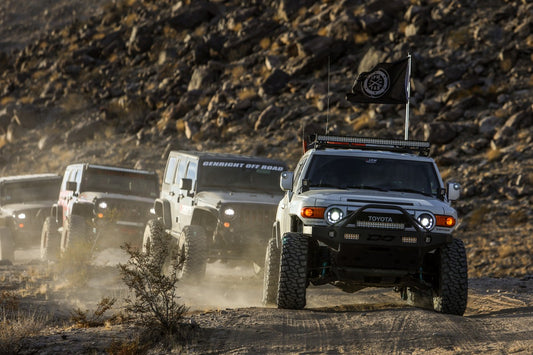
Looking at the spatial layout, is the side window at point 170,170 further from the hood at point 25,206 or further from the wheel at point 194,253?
the hood at point 25,206

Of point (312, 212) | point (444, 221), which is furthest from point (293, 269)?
point (444, 221)

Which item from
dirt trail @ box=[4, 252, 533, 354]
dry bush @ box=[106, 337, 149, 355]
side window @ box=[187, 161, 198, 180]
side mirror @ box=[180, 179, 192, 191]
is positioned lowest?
dry bush @ box=[106, 337, 149, 355]

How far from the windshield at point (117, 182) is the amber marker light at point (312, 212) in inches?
406

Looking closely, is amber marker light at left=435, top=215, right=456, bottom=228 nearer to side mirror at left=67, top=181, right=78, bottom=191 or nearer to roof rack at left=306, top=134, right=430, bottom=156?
roof rack at left=306, top=134, right=430, bottom=156

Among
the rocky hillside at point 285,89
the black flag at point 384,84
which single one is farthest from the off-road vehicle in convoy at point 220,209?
the rocky hillside at point 285,89

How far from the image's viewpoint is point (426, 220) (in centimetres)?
933

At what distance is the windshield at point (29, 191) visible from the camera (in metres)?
21.5

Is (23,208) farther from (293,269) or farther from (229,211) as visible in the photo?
(293,269)

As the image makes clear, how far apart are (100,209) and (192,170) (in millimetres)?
3664

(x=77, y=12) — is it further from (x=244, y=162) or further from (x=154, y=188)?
(x=244, y=162)

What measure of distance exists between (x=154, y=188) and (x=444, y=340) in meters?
12.5

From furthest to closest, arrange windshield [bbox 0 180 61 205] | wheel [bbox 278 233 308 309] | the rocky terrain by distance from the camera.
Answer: windshield [bbox 0 180 61 205] < wheel [bbox 278 233 308 309] < the rocky terrain

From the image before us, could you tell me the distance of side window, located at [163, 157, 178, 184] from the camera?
16.8m

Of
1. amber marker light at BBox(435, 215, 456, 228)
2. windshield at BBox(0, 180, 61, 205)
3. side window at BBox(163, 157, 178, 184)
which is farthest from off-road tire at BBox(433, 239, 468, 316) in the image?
windshield at BBox(0, 180, 61, 205)
